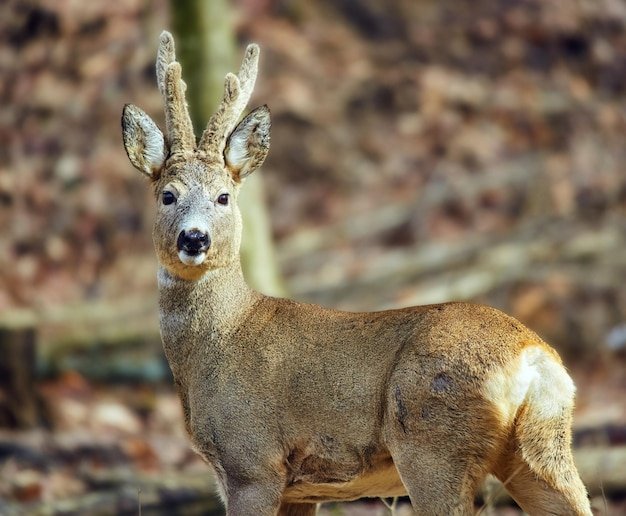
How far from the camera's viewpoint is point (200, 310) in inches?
297

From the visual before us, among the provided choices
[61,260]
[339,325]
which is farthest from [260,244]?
[339,325]

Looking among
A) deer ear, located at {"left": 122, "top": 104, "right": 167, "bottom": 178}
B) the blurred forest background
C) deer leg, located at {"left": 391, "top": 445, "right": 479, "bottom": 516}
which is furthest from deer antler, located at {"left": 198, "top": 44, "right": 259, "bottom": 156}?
the blurred forest background

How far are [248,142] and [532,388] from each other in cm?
233

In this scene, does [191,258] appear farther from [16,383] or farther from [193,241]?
[16,383]

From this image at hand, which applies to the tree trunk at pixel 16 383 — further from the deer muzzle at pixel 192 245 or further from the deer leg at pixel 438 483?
the deer leg at pixel 438 483

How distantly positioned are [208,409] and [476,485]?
159cm

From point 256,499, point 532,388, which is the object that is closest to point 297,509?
point 256,499

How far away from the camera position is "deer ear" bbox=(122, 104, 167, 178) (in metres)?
7.60

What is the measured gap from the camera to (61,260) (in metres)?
17.3

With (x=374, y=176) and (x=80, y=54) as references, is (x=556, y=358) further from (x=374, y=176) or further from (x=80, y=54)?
(x=80, y=54)

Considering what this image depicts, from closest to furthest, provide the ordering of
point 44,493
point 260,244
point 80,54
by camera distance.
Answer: point 44,493 < point 260,244 < point 80,54

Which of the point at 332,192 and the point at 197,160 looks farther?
the point at 332,192

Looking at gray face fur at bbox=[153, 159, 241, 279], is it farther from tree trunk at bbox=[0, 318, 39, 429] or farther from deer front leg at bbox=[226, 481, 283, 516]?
tree trunk at bbox=[0, 318, 39, 429]

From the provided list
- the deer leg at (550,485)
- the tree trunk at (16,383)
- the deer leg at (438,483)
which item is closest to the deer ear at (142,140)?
the deer leg at (438,483)
